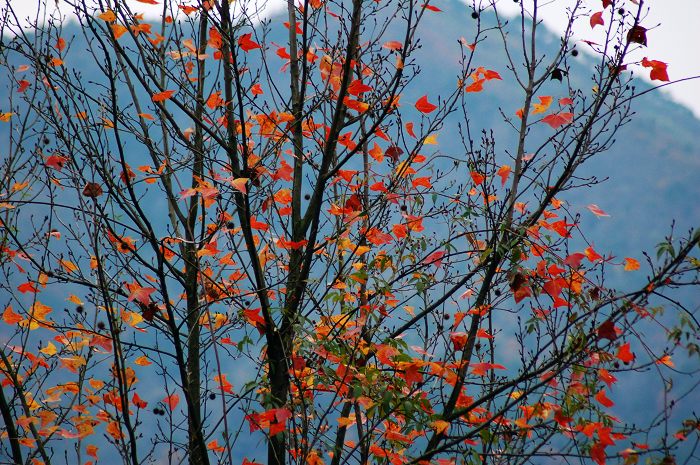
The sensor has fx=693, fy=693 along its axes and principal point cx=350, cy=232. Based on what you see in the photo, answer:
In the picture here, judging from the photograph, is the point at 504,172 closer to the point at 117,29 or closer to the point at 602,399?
the point at 602,399

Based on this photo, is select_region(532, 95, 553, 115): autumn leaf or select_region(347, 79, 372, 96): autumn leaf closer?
select_region(347, 79, 372, 96): autumn leaf

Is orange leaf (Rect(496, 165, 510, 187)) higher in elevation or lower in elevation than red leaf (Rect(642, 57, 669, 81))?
higher

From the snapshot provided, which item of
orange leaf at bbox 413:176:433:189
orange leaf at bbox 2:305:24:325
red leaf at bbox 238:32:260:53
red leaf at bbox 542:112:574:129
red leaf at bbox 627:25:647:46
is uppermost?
red leaf at bbox 238:32:260:53

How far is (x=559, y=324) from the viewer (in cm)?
310

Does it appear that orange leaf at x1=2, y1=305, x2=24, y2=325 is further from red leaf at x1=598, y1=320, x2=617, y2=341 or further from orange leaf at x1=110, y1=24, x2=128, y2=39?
red leaf at x1=598, y1=320, x2=617, y2=341

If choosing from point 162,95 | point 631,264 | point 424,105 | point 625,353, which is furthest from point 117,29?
point 631,264

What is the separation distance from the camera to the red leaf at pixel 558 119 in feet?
9.94

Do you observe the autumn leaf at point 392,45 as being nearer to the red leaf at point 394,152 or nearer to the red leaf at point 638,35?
the red leaf at point 394,152

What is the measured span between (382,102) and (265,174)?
645mm

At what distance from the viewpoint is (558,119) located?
9.98 feet

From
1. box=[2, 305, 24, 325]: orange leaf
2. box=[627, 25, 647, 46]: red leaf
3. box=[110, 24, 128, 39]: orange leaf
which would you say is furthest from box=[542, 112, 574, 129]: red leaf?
box=[2, 305, 24, 325]: orange leaf

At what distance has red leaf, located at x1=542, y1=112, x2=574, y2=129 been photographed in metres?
3.03

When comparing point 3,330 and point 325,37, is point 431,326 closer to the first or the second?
point 325,37

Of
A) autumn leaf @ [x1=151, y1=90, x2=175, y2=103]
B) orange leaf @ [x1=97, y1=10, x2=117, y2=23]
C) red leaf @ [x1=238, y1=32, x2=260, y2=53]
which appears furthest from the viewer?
red leaf @ [x1=238, y1=32, x2=260, y2=53]
